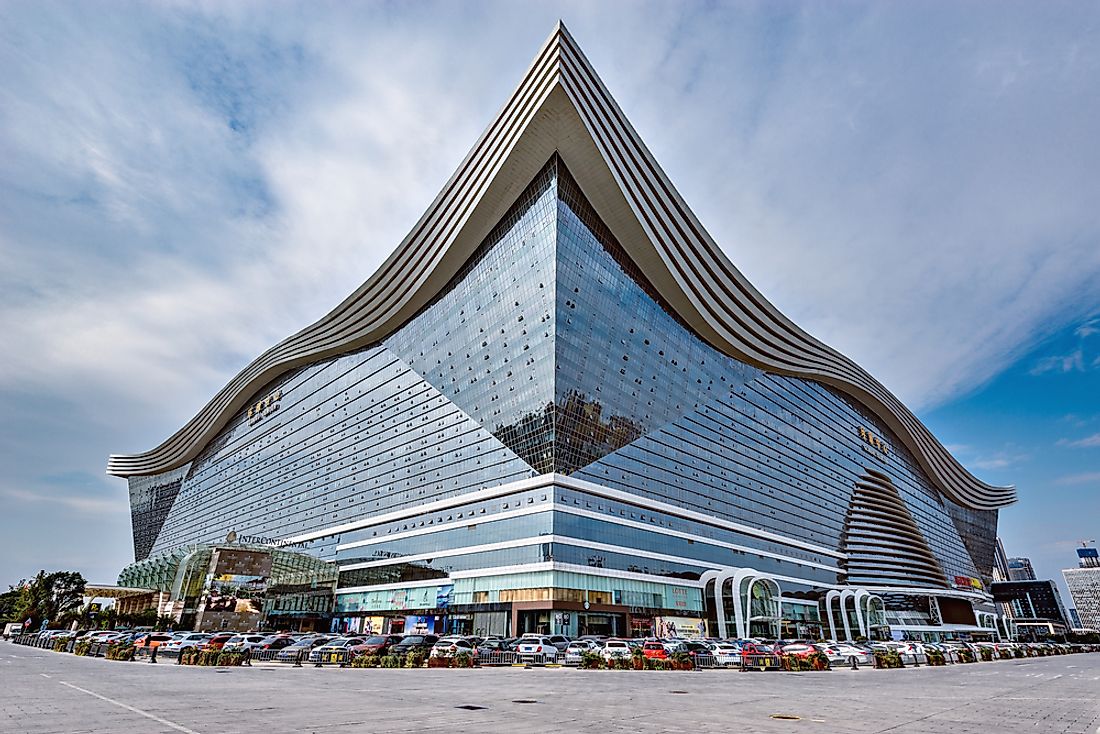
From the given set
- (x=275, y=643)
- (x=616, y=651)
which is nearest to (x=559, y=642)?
(x=616, y=651)

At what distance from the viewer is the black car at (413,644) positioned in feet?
110

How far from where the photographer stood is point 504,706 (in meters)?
14.2

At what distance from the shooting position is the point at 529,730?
1064 cm

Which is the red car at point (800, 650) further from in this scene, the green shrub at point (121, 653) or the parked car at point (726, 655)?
Answer: the green shrub at point (121, 653)

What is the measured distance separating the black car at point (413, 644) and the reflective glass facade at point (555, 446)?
1668 centimetres

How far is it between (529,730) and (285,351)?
335 ft

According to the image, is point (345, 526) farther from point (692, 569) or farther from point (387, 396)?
point (692, 569)

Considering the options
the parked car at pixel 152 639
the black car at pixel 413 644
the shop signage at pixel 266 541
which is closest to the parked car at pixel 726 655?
the black car at pixel 413 644

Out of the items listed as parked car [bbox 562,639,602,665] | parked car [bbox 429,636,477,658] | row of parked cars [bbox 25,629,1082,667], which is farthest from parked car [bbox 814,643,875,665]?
parked car [bbox 429,636,477,658]

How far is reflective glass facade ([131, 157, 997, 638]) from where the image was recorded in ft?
191

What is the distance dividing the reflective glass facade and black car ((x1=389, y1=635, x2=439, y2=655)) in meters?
16.7

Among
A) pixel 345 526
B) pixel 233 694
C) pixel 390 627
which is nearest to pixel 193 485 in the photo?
pixel 345 526

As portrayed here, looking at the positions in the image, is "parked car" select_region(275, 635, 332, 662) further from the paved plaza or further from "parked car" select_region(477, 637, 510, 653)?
the paved plaza

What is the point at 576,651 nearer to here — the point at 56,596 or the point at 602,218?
the point at 602,218
